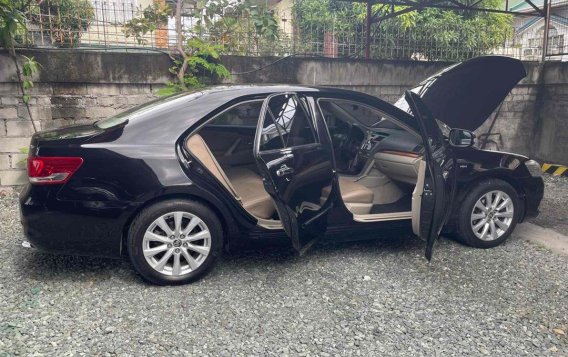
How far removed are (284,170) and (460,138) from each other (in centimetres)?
172

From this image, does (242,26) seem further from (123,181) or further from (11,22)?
(123,181)

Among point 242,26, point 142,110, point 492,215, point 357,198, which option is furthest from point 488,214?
point 242,26

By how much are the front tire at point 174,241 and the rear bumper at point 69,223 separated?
0.14m

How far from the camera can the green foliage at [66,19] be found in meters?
6.32

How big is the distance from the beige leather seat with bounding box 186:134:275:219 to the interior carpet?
1006 millimetres

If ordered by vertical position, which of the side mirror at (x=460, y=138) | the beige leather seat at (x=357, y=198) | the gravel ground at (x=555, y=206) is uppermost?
the side mirror at (x=460, y=138)

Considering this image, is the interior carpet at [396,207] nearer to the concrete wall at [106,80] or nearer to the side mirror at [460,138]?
the side mirror at [460,138]

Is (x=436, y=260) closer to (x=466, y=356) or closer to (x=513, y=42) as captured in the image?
(x=466, y=356)

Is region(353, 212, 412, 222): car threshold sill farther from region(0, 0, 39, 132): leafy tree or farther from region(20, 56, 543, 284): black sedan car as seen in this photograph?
region(0, 0, 39, 132): leafy tree

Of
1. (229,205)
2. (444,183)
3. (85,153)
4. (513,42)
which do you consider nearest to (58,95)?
(85,153)

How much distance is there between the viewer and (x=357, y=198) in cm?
449

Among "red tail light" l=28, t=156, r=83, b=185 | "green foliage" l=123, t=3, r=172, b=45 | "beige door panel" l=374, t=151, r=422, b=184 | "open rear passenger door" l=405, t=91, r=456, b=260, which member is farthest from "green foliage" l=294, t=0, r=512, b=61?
"red tail light" l=28, t=156, r=83, b=185

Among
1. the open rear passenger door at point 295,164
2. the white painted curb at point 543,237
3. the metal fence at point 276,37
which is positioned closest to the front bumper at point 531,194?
the white painted curb at point 543,237

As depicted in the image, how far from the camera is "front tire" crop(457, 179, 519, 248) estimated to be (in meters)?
4.50
